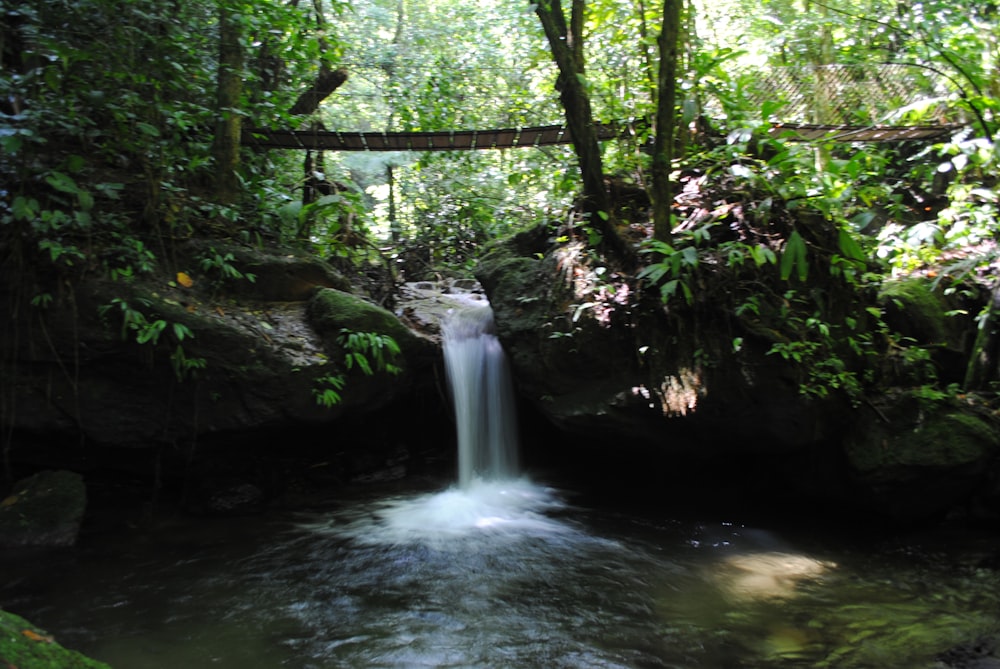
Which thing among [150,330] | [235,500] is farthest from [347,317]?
[235,500]

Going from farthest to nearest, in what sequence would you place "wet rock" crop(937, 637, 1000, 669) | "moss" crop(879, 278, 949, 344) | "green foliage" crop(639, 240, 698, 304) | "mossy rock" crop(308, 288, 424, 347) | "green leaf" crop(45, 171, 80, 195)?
1. "mossy rock" crop(308, 288, 424, 347)
2. "moss" crop(879, 278, 949, 344)
3. "green foliage" crop(639, 240, 698, 304)
4. "green leaf" crop(45, 171, 80, 195)
5. "wet rock" crop(937, 637, 1000, 669)

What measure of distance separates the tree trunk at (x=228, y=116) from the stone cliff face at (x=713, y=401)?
3.39 metres

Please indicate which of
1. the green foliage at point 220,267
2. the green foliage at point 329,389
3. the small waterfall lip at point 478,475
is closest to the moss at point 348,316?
the green foliage at point 329,389

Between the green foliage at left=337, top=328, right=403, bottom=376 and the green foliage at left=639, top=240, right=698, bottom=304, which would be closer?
the green foliage at left=639, top=240, right=698, bottom=304

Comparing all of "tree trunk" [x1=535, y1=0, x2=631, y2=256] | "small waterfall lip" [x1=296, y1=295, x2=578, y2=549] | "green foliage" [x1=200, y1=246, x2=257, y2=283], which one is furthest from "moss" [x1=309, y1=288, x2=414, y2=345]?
"tree trunk" [x1=535, y1=0, x2=631, y2=256]

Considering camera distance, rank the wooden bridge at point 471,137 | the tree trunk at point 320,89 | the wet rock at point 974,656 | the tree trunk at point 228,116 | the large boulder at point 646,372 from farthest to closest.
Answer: the tree trunk at point 320,89, the wooden bridge at point 471,137, the tree trunk at point 228,116, the large boulder at point 646,372, the wet rock at point 974,656

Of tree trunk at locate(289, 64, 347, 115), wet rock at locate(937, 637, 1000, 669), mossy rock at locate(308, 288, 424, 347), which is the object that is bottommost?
wet rock at locate(937, 637, 1000, 669)

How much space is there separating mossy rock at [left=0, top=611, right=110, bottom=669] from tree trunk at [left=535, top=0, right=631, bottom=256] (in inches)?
212

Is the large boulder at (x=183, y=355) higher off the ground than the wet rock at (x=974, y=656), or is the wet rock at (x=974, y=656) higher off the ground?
the large boulder at (x=183, y=355)

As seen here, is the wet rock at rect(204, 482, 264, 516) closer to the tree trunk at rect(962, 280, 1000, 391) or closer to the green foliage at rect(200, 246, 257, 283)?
the green foliage at rect(200, 246, 257, 283)

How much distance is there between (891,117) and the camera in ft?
21.5

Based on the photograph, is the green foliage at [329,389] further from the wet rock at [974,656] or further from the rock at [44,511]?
the wet rock at [974,656]

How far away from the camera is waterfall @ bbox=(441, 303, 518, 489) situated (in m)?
7.39

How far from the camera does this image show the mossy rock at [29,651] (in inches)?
73.4
